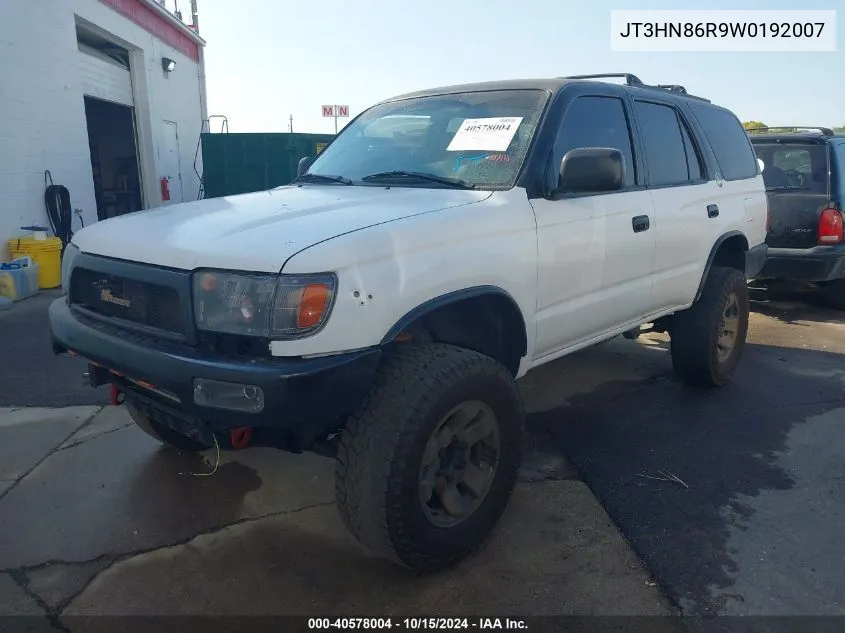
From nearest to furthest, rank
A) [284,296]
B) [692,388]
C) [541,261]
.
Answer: [284,296] < [541,261] < [692,388]

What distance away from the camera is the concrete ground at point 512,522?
7.96ft

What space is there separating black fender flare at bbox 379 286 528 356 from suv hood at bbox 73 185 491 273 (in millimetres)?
348

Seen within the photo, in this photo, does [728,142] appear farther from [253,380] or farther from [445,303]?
[253,380]

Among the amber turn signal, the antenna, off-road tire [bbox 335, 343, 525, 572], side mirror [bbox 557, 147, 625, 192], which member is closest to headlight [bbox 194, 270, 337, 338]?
the amber turn signal

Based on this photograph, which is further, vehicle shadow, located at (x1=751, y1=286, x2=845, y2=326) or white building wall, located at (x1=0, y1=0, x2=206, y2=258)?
white building wall, located at (x1=0, y1=0, x2=206, y2=258)

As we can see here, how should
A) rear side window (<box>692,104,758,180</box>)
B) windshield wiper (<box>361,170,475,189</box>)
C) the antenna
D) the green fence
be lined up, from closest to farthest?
1. windshield wiper (<box>361,170,475,189</box>)
2. rear side window (<box>692,104,758,180</box>)
3. the green fence
4. the antenna

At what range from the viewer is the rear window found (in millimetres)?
6434

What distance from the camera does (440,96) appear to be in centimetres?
363

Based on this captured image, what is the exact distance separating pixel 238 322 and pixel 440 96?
2038 millimetres

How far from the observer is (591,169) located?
9.34 feet

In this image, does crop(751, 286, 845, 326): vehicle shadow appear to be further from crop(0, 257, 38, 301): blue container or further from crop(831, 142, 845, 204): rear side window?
crop(0, 257, 38, 301): blue container

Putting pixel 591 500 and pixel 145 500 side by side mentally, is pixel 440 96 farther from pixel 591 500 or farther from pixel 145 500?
pixel 145 500

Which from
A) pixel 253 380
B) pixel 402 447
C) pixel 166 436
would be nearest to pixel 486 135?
pixel 402 447

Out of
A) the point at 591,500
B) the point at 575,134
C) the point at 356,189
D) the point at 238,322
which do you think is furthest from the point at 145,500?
the point at 575,134
